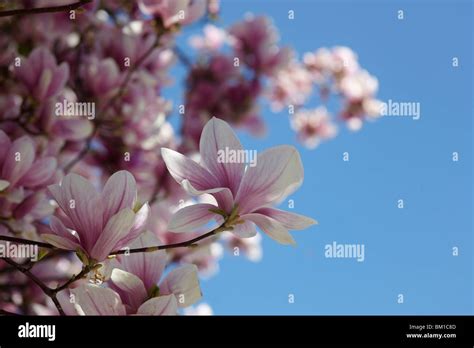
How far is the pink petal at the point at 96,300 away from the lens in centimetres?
59

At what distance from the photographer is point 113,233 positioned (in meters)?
0.58

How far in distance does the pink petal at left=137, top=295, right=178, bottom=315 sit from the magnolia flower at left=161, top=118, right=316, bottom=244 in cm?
7

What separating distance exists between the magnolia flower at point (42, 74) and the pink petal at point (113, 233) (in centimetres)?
46

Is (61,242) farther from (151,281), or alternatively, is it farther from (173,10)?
(173,10)

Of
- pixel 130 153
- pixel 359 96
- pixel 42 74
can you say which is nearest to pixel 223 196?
pixel 42 74

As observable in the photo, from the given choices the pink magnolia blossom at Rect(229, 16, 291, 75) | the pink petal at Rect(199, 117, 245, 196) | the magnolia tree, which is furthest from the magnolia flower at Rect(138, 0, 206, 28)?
the pink magnolia blossom at Rect(229, 16, 291, 75)

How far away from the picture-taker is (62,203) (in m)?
0.60

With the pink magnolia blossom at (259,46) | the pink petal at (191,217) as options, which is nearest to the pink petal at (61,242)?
the pink petal at (191,217)

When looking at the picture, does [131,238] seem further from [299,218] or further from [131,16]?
[131,16]

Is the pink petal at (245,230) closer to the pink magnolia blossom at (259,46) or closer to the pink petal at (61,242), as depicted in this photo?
the pink petal at (61,242)
